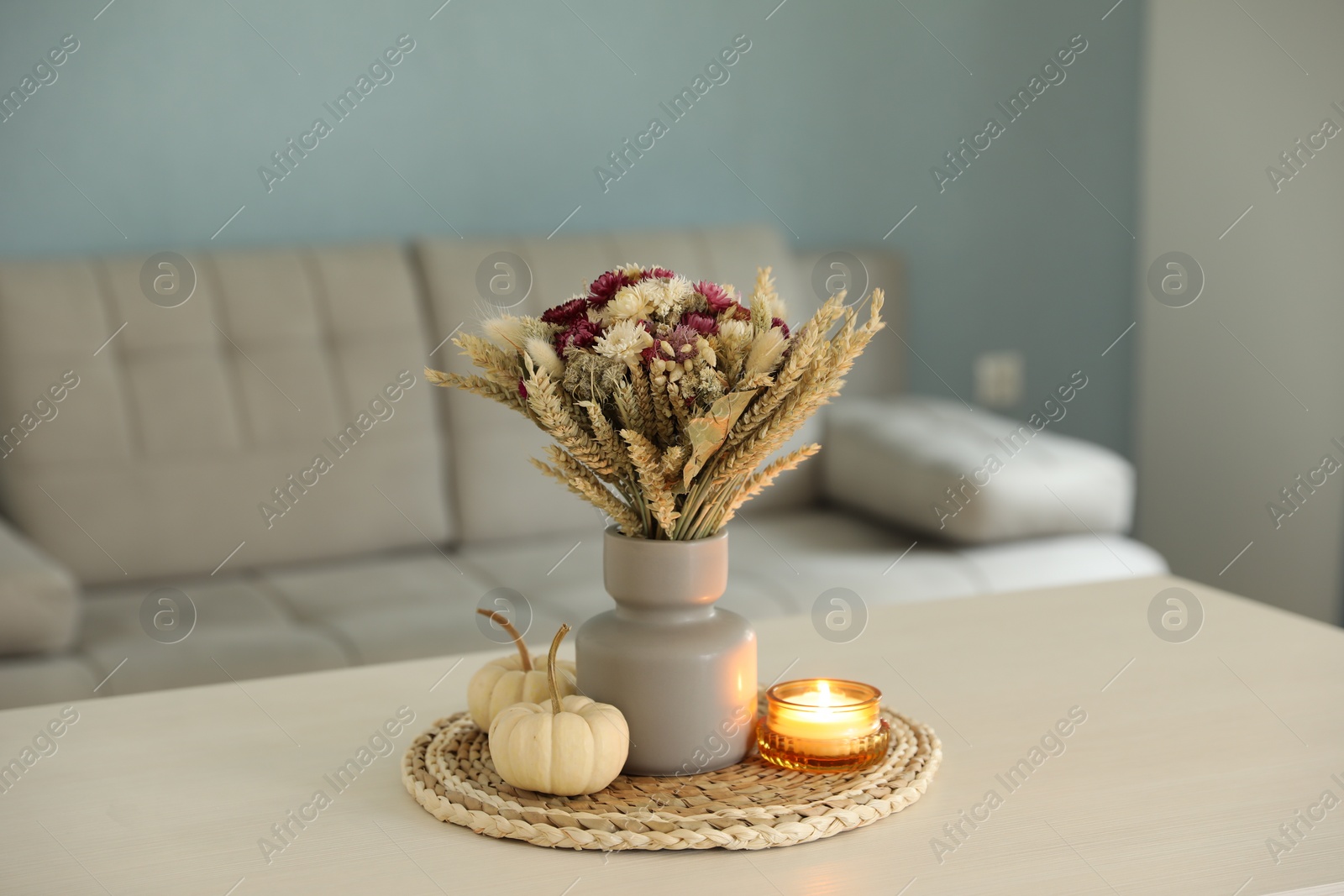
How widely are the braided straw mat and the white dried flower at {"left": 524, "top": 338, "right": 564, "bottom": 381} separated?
0.31 metres

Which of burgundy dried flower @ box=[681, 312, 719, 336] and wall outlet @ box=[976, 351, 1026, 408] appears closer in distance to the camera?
burgundy dried flower @ box=[681, 312, 719, 336]

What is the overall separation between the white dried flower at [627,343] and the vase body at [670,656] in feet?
0.51

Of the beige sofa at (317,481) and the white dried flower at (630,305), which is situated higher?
the beige sofa at (317,481)

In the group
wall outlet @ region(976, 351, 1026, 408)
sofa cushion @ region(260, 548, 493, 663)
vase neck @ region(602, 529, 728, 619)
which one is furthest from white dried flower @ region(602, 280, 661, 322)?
wall outlet @ region(976, 351, 1026, 408)

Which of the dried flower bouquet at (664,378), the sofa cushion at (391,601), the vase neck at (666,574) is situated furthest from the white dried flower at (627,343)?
the sofa cushion at (391,601)

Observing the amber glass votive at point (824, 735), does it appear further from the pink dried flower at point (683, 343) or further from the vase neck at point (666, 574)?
the pink dried flower at point (683, 343)

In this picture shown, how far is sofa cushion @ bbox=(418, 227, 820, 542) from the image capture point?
2.20 metres

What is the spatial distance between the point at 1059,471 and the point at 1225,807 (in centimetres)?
123

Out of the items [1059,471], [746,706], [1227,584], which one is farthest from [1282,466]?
[746,706]

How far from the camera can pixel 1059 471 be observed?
84.3 inches

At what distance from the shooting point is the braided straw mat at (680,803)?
0.89 meters

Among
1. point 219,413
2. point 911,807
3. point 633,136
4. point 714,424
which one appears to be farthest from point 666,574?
point 633,136

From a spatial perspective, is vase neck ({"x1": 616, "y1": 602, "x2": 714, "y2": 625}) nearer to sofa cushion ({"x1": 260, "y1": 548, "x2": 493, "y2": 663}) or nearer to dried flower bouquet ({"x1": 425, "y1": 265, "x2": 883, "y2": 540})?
dried flower bouquet ({"x1": 425, "y1": 265, "x2": 883, "y2": 540})

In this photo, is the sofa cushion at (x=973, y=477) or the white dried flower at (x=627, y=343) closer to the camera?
the white dried flower at (x=627, y=343)
